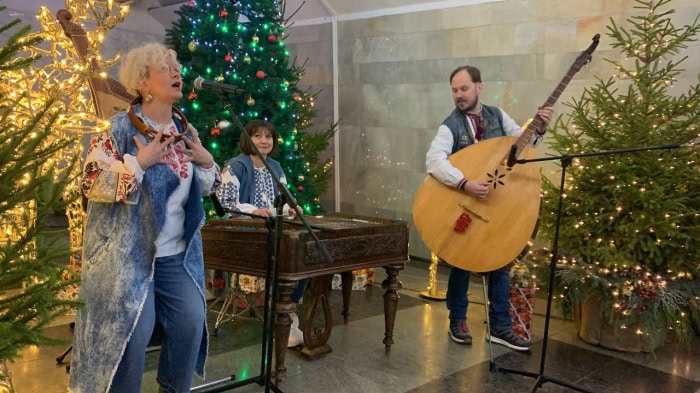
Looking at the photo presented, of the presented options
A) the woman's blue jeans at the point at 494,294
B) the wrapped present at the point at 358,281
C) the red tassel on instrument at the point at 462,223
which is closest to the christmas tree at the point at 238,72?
the wrapped present at the point at 358,281

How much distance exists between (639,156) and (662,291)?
85cm

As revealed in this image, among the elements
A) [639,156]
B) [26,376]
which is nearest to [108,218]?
[26,376]

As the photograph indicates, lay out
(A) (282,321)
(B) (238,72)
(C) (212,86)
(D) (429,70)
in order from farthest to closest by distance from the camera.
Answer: (D) (429,70)
(B) (238,72)
(A) (282,321)
(C) (212,86)

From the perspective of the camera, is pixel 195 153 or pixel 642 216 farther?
pixel 642 216

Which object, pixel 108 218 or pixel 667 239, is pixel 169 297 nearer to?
pixel 108 218

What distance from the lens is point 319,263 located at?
3.16m

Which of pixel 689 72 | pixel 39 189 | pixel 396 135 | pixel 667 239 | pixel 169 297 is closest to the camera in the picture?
pixel 39 189

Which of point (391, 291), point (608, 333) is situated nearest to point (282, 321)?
point (391, 291)

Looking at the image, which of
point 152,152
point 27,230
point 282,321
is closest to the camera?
point 27,230

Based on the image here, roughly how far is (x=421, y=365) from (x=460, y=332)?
513 mm

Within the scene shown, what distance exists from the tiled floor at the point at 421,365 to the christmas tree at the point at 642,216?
0.85ft

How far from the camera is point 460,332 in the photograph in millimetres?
3977

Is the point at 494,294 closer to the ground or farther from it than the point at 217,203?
closer to the ground

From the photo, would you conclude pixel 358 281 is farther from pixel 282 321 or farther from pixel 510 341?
pixel 282 321
